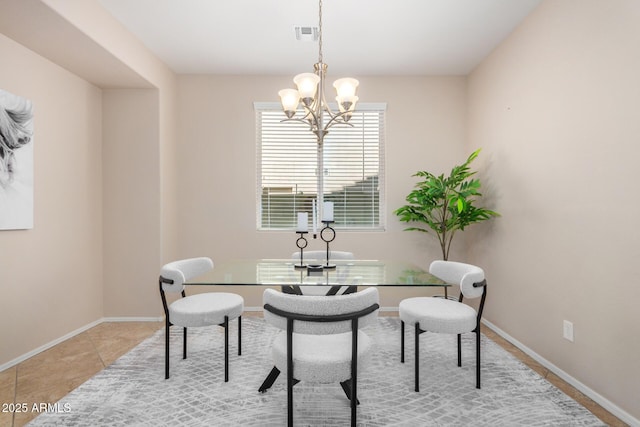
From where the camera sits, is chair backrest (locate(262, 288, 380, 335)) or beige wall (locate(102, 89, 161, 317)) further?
beige wall (locate(102, 89, 161, 317))

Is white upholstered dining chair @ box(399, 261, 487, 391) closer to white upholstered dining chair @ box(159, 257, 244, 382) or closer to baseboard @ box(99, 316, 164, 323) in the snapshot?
white upholstered dining chair @ box(159, 257, 244, 382)

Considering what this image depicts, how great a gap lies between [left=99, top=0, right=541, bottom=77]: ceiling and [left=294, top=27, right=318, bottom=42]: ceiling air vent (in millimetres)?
52

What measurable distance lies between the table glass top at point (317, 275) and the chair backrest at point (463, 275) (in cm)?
20

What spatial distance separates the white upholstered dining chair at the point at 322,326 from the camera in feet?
4.98

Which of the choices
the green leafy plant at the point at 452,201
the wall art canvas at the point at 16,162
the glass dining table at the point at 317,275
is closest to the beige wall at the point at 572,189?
the green leafy plant at the point at 452,201

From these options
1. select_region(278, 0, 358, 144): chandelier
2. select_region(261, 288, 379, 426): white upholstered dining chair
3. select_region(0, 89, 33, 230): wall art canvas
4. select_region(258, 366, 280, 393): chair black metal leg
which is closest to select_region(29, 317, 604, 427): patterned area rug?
select_region(258, 366, 280, 393): chair black metal leg

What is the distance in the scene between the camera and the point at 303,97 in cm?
221

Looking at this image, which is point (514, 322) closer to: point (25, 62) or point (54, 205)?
point (54, 205)

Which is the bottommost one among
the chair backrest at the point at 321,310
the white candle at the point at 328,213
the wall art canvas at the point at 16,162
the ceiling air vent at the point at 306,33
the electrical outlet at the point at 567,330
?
the electrical outlet at the point at 567,330

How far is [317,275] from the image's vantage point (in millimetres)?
2189

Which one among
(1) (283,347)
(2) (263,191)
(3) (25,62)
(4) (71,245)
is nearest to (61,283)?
(4) (71,245)

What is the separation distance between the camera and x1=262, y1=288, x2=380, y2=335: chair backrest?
4.97 feet

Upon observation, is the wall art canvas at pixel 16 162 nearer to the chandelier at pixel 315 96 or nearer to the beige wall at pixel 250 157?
the beige wall at pixel 250 157

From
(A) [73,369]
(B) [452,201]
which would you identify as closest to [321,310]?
(B) [452,201]
